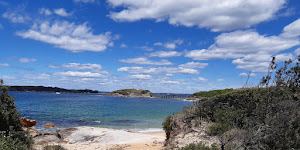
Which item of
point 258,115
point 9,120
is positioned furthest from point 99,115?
point 258,115

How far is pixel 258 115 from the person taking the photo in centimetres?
820

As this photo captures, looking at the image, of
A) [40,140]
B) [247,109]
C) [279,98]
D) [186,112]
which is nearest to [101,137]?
[40,140]

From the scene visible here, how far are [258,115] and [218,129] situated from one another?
1.68 metres

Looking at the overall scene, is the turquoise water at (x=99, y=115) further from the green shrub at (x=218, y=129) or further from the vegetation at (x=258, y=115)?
the green shrub at (x=218, y=129)

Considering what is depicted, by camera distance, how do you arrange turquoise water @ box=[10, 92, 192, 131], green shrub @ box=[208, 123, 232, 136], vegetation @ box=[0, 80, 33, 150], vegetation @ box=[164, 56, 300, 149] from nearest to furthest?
vegetation @ box=[164, 56, 300, 149], green shrub @ box=[208, 123, 232, 136], vegetation @ box=[0, 80, 33, 150], turquoise water @ box=[10, 92, 192, 131]

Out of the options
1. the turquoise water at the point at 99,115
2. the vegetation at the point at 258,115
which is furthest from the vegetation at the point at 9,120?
the vegetation at the point at 258,115

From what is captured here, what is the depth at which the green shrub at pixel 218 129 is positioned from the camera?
849 cm

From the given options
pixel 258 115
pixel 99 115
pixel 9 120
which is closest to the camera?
pixel 258 115

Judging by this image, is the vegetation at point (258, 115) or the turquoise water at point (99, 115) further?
the turquoise water at point (99, 115)

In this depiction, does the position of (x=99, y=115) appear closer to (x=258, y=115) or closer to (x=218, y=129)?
(x=218, y=129)

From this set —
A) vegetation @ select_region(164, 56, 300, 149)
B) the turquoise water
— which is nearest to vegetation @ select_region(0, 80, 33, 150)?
the turquoise water

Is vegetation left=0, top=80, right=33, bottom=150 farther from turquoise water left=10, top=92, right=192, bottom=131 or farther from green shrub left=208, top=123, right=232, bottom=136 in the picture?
green shrub left=208, top=123, right=232, bottom=136

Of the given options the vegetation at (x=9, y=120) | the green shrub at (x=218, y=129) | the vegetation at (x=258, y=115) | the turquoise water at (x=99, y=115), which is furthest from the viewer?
the turquoise water at (x=99, y=115)

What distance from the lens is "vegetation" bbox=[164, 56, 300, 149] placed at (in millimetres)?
6520
